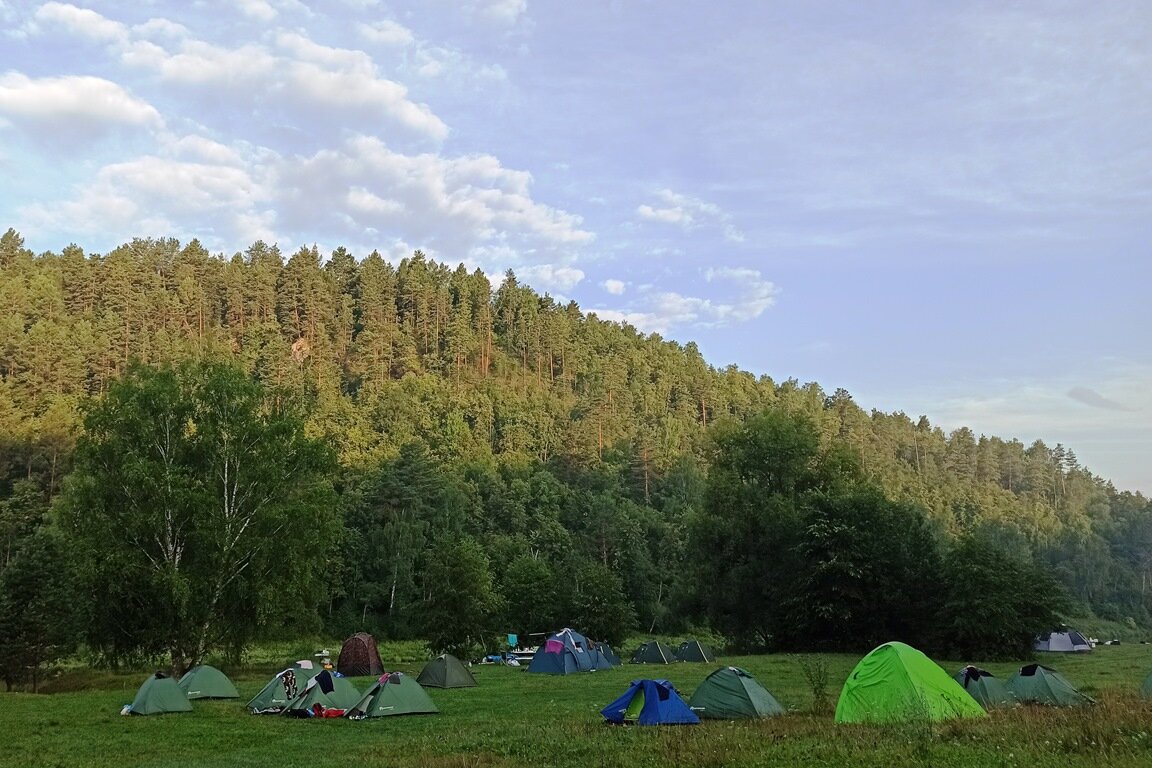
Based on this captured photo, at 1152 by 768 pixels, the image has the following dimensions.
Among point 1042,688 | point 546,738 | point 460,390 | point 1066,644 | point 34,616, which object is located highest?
point 460,390

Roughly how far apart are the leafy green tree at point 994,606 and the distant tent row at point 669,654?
1186 cm

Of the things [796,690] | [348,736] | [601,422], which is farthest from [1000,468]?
[348,736]

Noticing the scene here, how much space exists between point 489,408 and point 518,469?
11.6 m

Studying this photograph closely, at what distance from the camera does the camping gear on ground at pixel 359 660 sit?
33.3 m

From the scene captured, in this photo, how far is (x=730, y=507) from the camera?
4769cm

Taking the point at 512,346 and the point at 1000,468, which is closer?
the point at 512,346

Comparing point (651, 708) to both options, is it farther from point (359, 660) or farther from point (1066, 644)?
point (1066, 644)

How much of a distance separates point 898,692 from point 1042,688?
594 cm

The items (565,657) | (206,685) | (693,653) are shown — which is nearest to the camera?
(206,685)

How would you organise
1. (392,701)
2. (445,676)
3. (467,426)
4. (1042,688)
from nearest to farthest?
(1042,688), (392,701), (445,676), (467,426)

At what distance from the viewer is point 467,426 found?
100 metres

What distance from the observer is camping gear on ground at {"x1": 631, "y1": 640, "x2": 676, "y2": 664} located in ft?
133

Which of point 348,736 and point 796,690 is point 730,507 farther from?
point 348,736

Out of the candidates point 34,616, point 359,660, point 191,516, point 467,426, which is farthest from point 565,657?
point 467,426
